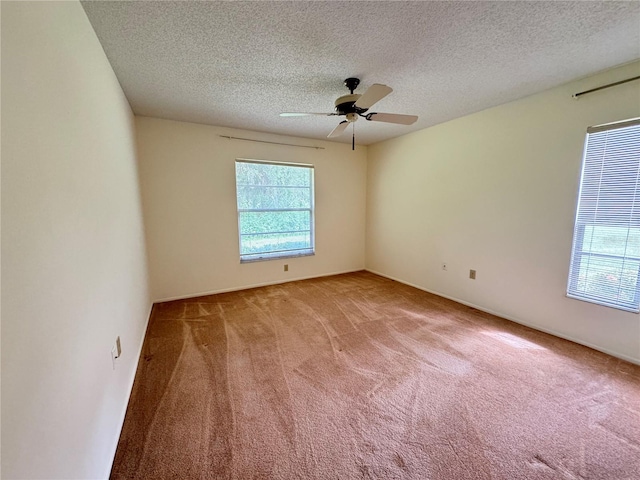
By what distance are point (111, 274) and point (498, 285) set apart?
12.1 ft

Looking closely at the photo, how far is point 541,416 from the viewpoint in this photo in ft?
5.29

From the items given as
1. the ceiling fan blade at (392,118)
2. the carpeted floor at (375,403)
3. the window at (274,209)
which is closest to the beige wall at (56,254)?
the carpeted floor at (375,403)

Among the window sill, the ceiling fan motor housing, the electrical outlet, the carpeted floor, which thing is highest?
the ceiling fan motor housing

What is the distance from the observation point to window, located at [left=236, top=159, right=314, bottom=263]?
3.88 metres

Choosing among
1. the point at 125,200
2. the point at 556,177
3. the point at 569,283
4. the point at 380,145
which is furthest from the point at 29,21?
the point at 380,145

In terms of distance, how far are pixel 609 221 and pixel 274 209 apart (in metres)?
3.74

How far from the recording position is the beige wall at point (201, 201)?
3.28 m

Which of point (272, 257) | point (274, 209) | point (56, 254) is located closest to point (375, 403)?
point (56, 254)

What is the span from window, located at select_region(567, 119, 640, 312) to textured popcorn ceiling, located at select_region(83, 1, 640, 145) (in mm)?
642

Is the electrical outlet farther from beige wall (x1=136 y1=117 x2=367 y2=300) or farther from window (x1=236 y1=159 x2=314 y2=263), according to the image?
window (x1=236 y1=159 x2=314 y2=263)

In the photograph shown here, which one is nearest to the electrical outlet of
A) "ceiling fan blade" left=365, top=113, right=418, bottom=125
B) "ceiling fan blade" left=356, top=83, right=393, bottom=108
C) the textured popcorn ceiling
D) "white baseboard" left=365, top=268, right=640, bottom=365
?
the textured popcorn ceiling

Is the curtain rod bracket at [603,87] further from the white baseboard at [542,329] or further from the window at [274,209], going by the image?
the window at [274,209]

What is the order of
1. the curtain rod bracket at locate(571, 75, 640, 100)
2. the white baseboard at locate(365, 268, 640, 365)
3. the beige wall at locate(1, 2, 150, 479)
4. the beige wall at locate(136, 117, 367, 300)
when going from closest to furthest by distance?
the beige wall at locate(1, 2, 150, 479)
the curtain rod bracket at locate(571, 75, 640, 100)
the white baseboard at locate(365, 268, 640, 365)
the beige wall at locate(136, 117, 367, 300)

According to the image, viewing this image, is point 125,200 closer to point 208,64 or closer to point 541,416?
point 208,64
